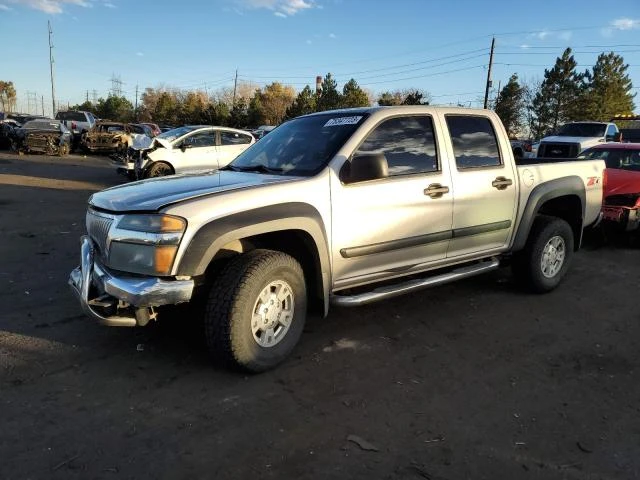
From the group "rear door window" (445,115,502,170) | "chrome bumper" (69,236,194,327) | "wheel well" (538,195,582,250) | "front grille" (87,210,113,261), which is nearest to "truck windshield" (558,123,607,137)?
"wheel well" (538,195,582,250)

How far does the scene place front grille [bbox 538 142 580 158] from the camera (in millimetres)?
17406

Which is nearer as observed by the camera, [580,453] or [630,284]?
[580,453]

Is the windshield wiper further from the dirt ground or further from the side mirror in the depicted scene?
the dirt ground

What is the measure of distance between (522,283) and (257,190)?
343 cm

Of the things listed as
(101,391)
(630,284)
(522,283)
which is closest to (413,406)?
(101,391)

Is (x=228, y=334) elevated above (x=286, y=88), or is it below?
below

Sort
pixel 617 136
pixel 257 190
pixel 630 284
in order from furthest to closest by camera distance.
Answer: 1. pixel 617 136
2. pixel 630 284
3. pixel 257 190

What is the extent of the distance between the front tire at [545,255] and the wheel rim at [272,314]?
2916mm

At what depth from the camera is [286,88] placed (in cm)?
9262

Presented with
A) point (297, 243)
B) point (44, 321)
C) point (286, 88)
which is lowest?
point (44, 321)

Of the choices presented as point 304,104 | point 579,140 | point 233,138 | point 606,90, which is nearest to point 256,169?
point 233,138

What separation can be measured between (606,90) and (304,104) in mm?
33798

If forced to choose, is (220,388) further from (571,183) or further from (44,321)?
(571,183)

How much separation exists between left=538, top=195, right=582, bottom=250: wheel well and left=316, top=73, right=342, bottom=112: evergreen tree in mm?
60326
